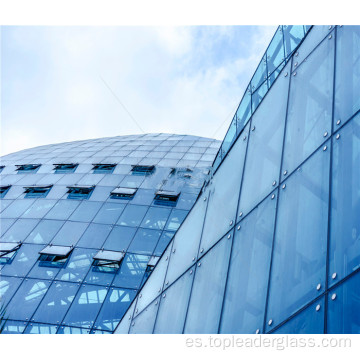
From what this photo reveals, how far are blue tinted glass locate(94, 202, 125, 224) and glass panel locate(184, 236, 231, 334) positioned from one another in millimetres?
15043

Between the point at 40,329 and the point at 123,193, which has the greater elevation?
the point at 123,193

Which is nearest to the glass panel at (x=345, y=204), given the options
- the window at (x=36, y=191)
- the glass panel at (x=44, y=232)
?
the glass panel at (x=44, y=232)

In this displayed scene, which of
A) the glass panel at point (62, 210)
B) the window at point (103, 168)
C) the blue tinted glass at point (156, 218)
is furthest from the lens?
the window at point (103, 168)

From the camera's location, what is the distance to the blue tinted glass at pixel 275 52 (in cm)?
1176

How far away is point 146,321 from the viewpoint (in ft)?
37.3

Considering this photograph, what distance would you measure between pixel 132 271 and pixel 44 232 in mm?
6462

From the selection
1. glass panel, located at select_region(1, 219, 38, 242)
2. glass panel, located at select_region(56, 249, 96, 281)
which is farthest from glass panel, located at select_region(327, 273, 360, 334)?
glass panel, located at select_region(1, 219, 38, 242)

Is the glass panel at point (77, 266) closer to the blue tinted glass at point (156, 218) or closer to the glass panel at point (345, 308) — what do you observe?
the blue tinted glass at point (156, 218)

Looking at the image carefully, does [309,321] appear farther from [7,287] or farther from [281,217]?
[7,287]

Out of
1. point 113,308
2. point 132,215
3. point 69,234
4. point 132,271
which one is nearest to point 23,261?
point 69,234

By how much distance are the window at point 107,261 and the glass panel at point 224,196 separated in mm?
10616

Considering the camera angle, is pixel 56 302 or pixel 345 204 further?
pixel 56 302

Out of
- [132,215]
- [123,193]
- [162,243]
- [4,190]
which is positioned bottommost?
[162,243]
